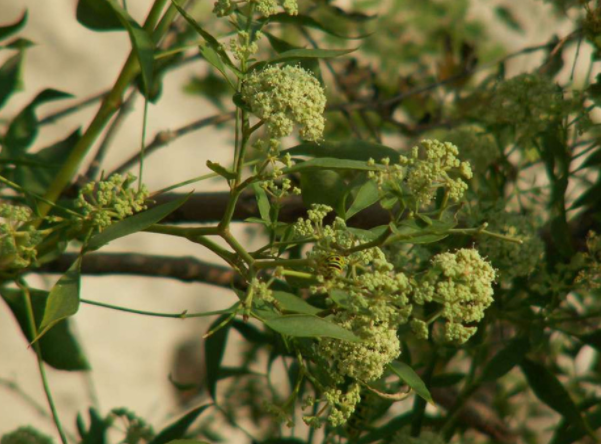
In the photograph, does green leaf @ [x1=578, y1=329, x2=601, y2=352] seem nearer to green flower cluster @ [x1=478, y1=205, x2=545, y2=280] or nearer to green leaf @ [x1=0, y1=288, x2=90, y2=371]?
green flower cluster @ [x1=478, y1=205, x2=545, y2=280]

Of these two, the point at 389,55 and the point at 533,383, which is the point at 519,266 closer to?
the point at 533,383

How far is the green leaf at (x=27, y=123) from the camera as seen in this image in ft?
3.25

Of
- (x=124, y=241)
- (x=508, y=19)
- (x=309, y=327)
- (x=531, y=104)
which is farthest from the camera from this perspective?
(x=124, y=241)

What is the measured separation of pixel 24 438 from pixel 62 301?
440mm

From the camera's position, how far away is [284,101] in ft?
1.79

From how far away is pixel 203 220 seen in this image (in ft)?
3.54

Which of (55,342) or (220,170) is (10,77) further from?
(220,170)

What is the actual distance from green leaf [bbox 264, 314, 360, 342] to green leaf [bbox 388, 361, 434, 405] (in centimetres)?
8

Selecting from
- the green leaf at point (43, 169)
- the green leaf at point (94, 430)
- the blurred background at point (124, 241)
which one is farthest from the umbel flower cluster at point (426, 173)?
the blurred background at point (124, 241)

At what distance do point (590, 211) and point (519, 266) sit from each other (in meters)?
0.25

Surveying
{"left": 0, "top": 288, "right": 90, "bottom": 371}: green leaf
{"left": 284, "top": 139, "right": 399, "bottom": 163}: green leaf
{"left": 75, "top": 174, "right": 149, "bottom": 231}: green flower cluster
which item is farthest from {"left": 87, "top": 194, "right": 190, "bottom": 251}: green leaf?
{"left": 0, "top": 288, "right": 90, "bottom": 371}: green leaf

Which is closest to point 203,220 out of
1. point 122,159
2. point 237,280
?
point 237,280

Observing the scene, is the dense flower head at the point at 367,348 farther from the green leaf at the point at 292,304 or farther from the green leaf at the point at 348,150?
the green leaf at the point at 348,150

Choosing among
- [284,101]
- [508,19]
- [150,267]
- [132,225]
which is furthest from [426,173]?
[508,19]
